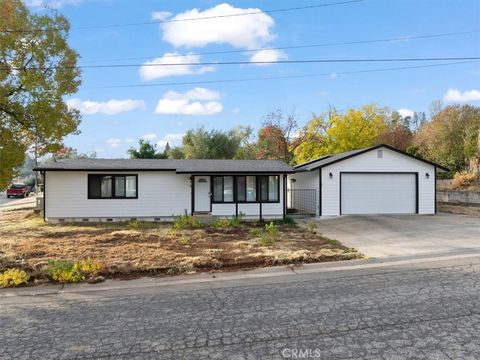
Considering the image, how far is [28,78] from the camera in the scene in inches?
468

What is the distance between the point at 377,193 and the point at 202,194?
8298 millimetres

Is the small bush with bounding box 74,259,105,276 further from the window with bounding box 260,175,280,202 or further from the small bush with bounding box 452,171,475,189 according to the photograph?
the small bush with bounding box 452,171,475,189

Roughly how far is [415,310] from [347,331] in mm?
1184

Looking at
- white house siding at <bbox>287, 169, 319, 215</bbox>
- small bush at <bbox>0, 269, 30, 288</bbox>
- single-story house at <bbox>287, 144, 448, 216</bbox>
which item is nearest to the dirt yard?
small bush at <bbox>0, 269, 30, 288</bbox>

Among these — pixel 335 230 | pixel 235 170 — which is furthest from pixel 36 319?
pixel 235 170

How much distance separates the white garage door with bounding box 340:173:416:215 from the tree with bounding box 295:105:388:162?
17.9 meters

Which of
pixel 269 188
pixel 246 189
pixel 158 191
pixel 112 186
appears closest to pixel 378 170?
pixel 269 188

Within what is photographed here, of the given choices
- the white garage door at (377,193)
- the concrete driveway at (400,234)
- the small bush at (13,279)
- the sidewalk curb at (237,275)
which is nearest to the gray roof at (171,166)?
the white garage door at (377,193)

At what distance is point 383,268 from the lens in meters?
7.17

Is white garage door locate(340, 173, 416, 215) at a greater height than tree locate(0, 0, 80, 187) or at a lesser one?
lesser

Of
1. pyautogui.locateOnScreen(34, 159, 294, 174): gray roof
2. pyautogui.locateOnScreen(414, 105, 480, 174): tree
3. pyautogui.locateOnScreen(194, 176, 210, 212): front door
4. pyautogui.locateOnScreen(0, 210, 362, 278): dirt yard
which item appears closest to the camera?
pyautogui.locateOnScreen(0, 210, 362, 278): dirt yard

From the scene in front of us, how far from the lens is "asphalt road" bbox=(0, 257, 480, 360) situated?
370 centimetres

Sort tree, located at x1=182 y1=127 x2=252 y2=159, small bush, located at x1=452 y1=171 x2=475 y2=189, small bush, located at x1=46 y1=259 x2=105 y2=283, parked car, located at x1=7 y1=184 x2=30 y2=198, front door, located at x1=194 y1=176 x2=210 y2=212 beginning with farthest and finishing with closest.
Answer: parked car, located at x1=7 y1=184 x2=30 y2=198
tree, located at x1=182 y1=127 x2=252 y2=159
small bush, located at x1=452 y1=171 x2=475 y2=189
front door, located at x1=194 y1=176 x2=210 y2=212
small bush, located at x1=46 y1=259 x2=105 y2=283

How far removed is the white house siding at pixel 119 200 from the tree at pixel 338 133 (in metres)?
20.6
